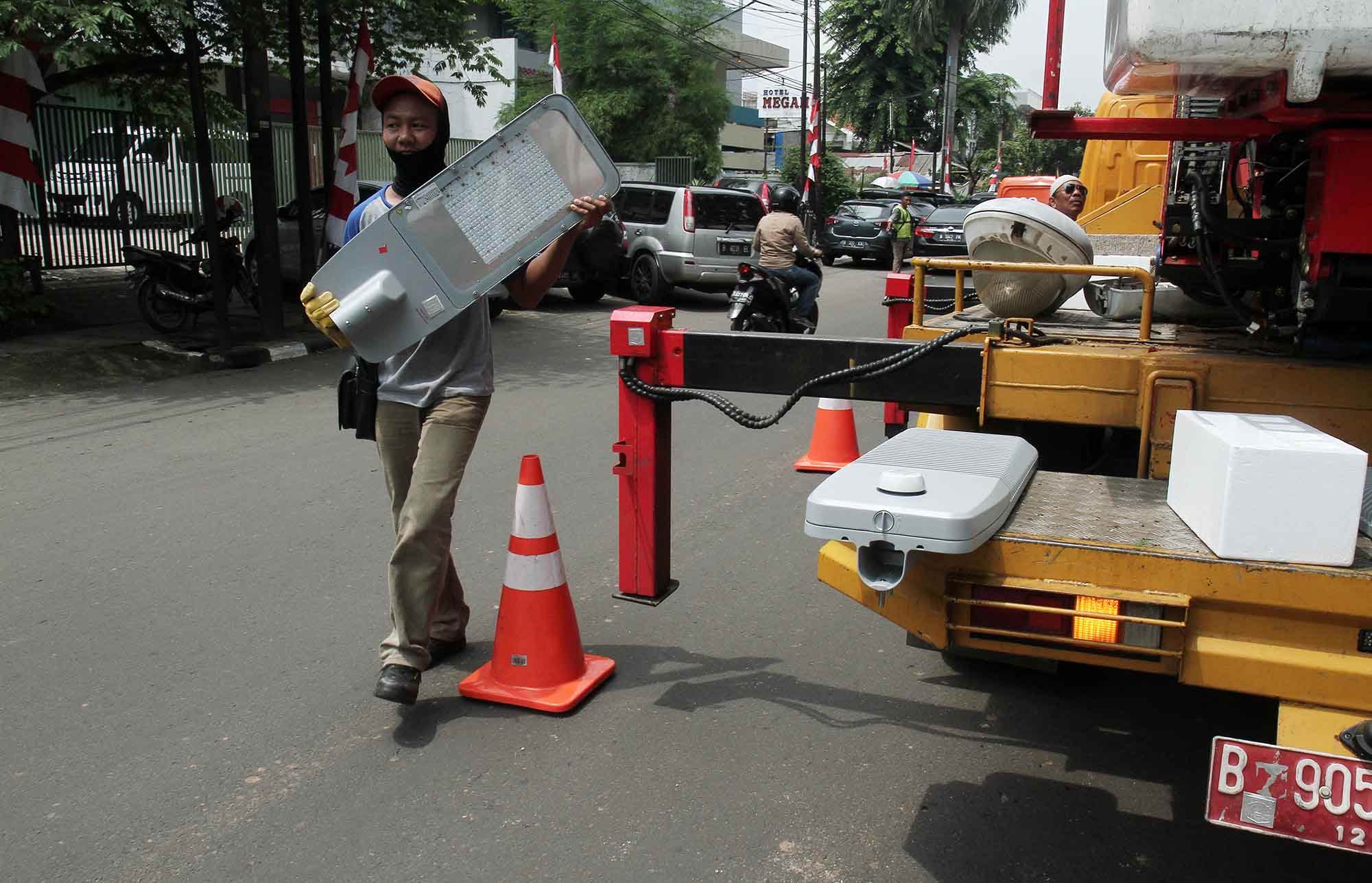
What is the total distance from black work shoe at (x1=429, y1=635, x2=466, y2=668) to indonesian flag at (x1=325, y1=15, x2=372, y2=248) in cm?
892

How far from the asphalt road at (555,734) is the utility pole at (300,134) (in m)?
7.31

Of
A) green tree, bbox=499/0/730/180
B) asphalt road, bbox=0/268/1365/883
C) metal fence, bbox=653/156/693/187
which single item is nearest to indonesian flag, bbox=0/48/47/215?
asphalt road, bbox=0/268/1365/883

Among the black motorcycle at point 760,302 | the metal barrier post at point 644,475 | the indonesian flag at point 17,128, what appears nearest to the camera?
the metal barrier post at point 644,475

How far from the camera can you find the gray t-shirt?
3.72m

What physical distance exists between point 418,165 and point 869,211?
22.6 m

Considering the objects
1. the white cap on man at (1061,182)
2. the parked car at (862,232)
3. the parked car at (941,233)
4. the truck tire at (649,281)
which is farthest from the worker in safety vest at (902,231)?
the white cap on man at (1061,182)

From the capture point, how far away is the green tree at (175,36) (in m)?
8.78

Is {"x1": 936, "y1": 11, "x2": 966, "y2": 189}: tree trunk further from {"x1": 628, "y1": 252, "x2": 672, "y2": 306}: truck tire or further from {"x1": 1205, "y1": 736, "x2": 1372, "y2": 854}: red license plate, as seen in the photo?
{"x1": 1205, "y1": 736, "x2": 1372, "y2": 854}: red license plate

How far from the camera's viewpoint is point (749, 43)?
57469 mm

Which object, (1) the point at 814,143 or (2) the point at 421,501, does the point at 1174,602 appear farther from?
(1) the point at 814,143

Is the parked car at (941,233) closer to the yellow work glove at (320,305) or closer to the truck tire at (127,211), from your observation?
the truck tire at (127,211)

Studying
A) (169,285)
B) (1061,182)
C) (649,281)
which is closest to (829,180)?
(649,281)

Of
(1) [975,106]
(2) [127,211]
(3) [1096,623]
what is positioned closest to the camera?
(3) [1096,623]

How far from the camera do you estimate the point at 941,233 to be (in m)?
22.4
